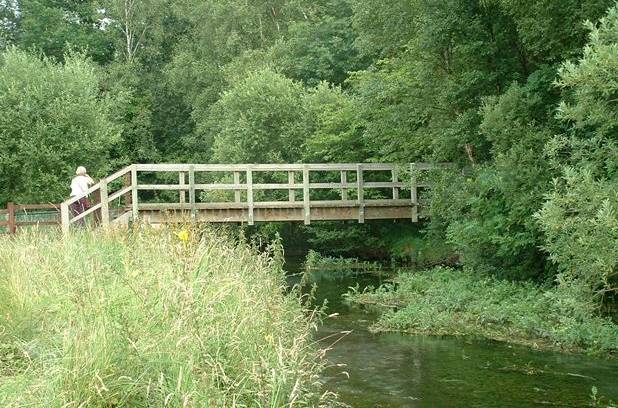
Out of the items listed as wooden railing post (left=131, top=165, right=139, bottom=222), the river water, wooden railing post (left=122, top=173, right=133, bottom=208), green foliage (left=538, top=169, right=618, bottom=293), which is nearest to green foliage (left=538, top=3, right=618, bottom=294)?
green foliage (left=538, top=169, right=618, bottom=293)

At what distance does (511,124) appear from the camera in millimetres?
12938

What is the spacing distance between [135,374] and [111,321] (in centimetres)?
48

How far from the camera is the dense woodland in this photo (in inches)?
386

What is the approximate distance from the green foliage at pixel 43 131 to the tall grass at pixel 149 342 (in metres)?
19.8

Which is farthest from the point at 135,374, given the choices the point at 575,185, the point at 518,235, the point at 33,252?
the point at 518,235

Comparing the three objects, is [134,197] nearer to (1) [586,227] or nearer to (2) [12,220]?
(2) [12,220]

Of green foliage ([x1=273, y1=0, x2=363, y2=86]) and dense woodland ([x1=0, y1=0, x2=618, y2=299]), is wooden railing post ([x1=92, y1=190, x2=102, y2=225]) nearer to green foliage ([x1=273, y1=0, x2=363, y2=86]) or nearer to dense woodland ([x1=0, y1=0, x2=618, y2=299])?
dense woodland ([x1=0, y1=0, x2=618, y2=299])

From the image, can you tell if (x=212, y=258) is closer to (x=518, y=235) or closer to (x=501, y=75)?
(x=518, y=235)

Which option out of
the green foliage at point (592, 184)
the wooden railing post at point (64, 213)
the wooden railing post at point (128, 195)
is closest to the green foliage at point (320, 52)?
the wooden railing post at point (128, 195)

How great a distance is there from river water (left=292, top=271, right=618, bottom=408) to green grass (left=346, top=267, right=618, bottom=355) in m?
0.45

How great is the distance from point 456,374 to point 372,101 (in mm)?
10426

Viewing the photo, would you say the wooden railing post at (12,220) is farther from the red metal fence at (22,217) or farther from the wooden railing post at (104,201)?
the wooden railing post at (104,201)

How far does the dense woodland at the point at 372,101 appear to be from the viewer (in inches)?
386

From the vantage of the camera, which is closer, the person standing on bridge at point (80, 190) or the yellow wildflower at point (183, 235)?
the yellow wildflower at point (183, 235)
